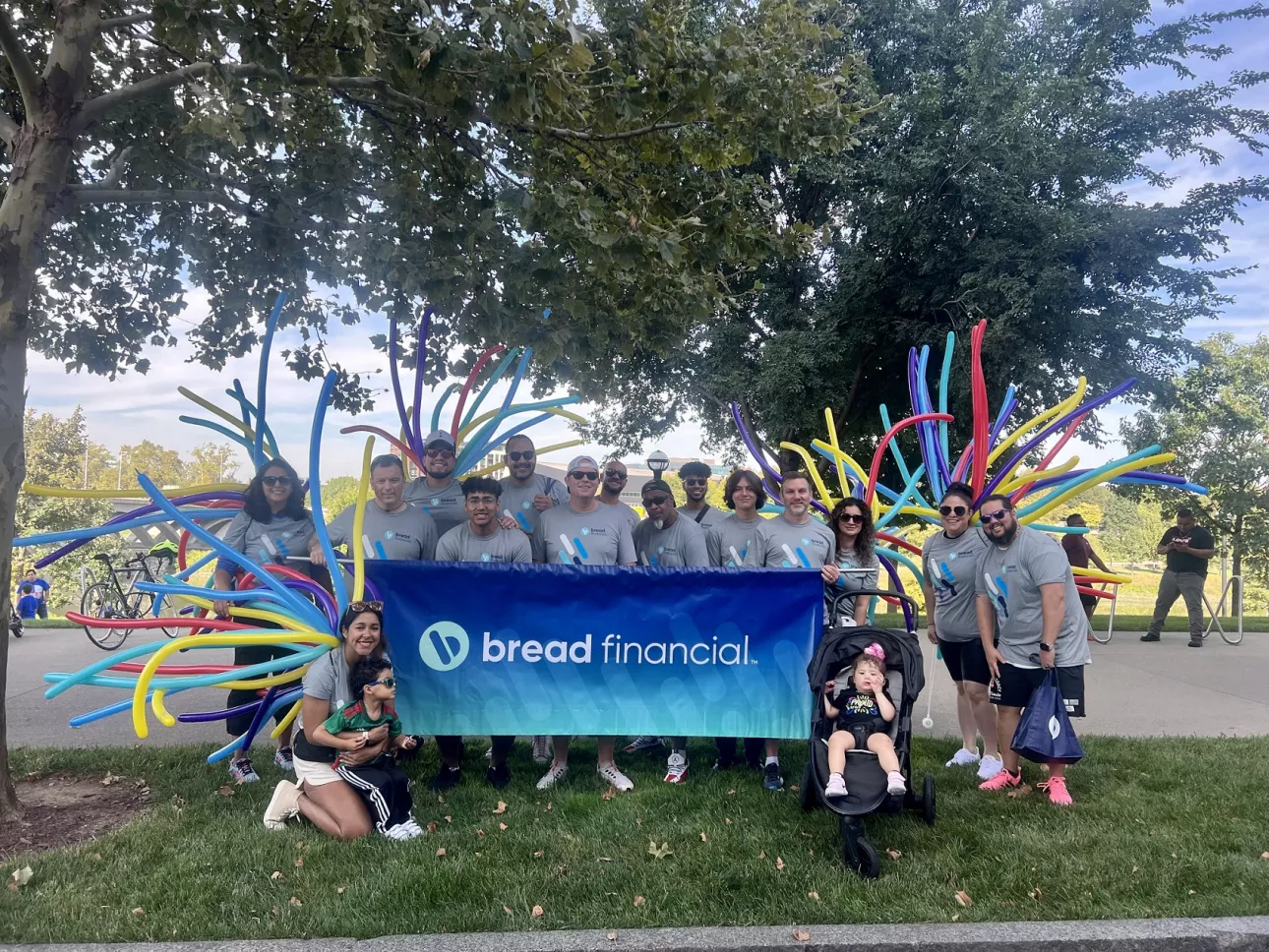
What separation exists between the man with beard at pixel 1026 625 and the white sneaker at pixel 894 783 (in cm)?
140

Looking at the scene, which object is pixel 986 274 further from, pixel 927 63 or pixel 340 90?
pixel 340 90

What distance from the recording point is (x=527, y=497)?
6250mm

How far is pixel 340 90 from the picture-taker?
559 centimetres

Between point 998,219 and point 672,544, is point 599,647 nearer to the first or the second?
point 672,544

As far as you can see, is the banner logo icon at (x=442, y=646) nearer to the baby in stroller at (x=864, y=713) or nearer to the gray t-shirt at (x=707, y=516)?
the gray t-shirt at (x=707, y=516)

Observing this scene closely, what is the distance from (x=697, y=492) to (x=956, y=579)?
1.98 meters

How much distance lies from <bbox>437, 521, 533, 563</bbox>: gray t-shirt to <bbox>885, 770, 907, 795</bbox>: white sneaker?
245 centimetres

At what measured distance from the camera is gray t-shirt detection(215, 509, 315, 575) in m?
5.23

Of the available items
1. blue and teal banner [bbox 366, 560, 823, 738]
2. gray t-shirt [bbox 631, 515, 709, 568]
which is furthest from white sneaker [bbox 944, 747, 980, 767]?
gray t-shirt [bbox 631, 515, 709, 568]

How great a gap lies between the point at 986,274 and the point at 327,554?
34.3ft

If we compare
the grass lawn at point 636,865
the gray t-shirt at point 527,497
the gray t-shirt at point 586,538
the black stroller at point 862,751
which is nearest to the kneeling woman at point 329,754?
the grass lawn at point 636,865

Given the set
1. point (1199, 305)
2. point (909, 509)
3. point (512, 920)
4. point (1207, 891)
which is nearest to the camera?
point (512, 920)

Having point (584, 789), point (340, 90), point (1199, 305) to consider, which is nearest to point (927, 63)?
point (1199, 305)

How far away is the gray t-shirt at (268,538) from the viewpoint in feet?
17.2
